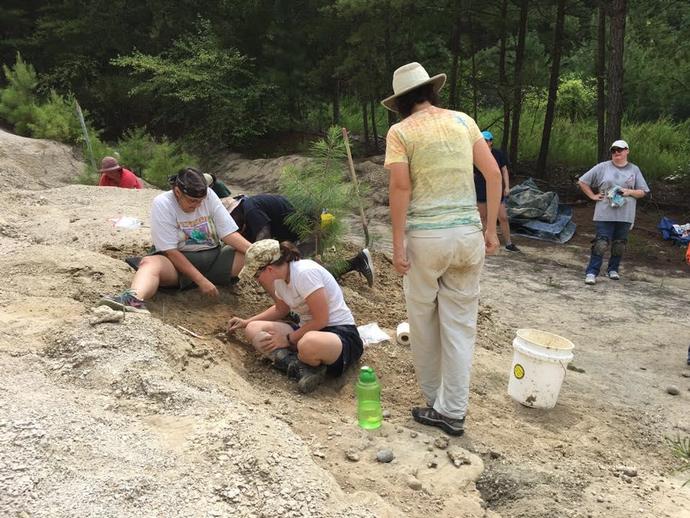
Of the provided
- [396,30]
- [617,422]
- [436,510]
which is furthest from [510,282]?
[396,30]

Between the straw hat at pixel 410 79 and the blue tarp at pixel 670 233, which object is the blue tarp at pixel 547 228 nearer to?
the blue tarp at pixel 670 233

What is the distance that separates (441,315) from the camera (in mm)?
3070

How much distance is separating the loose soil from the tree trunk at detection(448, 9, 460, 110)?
7495 millimetres

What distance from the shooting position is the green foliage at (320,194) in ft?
16.9

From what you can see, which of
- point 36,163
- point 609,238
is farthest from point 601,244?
point 36,163

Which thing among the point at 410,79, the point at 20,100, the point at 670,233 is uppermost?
the point at 410,79

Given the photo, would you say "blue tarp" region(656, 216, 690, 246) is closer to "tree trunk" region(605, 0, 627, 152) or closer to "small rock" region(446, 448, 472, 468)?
"tree trunk" region(605, 0, 627, 152)

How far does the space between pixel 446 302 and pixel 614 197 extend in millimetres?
4102

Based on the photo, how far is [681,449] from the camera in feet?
10.8

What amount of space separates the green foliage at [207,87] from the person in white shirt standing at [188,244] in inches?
383

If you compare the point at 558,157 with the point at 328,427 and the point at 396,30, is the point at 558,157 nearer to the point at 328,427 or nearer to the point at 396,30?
the point at 396,30

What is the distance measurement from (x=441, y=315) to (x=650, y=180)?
963 centimetres

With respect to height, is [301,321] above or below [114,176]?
above

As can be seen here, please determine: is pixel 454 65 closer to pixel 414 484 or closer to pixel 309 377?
pixel 309 377
